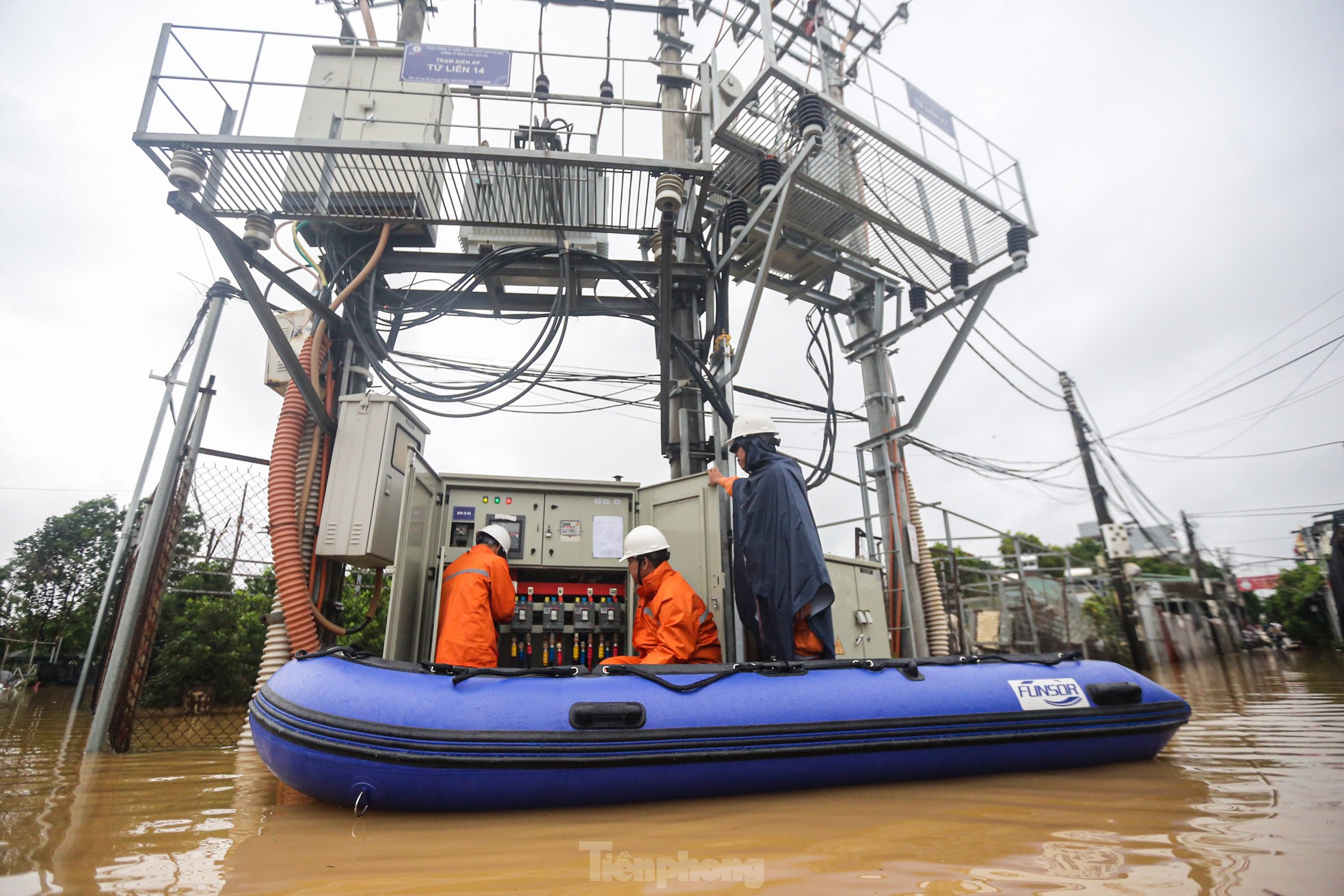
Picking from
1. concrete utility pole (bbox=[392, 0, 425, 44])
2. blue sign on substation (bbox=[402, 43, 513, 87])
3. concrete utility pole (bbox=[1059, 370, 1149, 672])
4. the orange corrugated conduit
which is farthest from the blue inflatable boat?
concrete utility pole (bbox=[1059, 370, 1149, 672])

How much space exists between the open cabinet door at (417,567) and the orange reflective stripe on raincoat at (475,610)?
0.37 meters

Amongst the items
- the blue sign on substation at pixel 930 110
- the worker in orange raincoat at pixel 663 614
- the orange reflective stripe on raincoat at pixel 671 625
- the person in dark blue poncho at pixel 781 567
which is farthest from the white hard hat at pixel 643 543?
the blue sign on substation at pixel 930 110

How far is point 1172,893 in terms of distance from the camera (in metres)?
1.53

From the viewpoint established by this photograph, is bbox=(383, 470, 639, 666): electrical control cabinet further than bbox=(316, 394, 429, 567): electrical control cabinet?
Yes

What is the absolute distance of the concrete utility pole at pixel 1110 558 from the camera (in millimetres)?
13172

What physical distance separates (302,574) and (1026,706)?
462 cm

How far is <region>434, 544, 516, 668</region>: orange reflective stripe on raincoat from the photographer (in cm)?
363

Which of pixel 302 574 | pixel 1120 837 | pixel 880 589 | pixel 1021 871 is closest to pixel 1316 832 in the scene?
pixel 1120 837

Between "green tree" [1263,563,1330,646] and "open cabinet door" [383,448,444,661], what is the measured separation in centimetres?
2926

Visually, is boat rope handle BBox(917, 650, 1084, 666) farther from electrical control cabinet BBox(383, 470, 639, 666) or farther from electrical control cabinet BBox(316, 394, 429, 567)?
electrical control cabinet BBox(316, 394, 429, 567)

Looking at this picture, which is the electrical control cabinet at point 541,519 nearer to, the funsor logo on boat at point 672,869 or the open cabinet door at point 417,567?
the open cabinet door at point 417,567

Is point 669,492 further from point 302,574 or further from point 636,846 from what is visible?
point 636,846

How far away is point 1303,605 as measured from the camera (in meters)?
23.1

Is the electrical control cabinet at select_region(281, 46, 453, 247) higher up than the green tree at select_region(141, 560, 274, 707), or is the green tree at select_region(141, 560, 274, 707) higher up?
the electrical control cabinet at select_region(281, 46, 453, 247)
